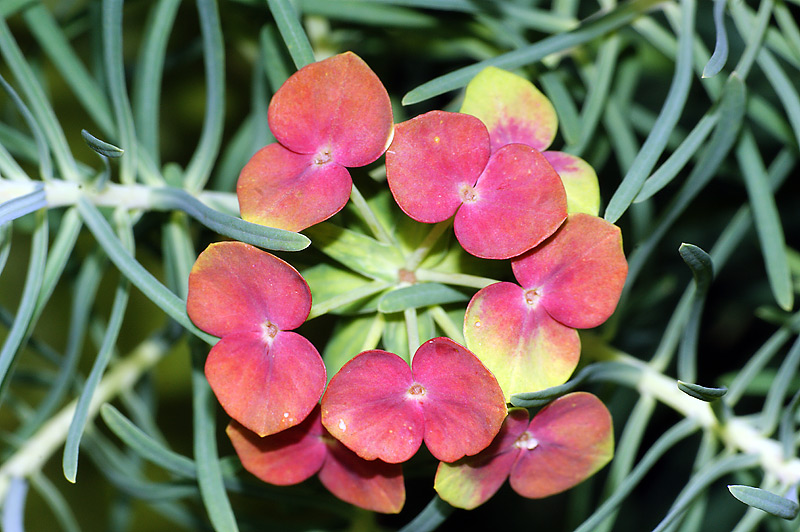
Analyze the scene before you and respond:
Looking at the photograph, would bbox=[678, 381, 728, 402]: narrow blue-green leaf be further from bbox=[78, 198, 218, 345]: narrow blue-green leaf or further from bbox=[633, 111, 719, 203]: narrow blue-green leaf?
bbox=[78, 198, 218, 345]: narrow blue-green leaf

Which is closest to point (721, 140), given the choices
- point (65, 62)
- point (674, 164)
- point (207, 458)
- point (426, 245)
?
point (674, 164)

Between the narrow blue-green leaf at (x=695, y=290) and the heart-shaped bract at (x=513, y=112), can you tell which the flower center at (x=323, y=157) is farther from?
the narrow blue-green leaf at (x=695, y=290)

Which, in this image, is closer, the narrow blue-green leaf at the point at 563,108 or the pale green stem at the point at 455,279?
the pale green stem at the point at 455,279

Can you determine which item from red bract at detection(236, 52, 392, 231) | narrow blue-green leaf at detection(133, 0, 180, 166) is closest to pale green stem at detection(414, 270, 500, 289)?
red bract at detection(236, 52, 392, 231)

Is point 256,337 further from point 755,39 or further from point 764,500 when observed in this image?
point 755,39

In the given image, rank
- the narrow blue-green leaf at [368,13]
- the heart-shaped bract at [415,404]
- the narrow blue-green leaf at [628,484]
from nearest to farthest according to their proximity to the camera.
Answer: the heart-shaped bract at [415,404] → the narrow blue-green leaf at [628,484] → the narrow blue-green leaf at [368,13]

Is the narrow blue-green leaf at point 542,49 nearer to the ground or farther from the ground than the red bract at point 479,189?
farther from the ground

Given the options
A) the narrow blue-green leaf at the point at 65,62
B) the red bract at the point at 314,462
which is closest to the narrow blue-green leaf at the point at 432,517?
the red bract at the point at 314,462

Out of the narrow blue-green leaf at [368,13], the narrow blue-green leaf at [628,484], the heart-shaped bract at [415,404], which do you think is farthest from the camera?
the narrow blue-green leaf at [368,13]
